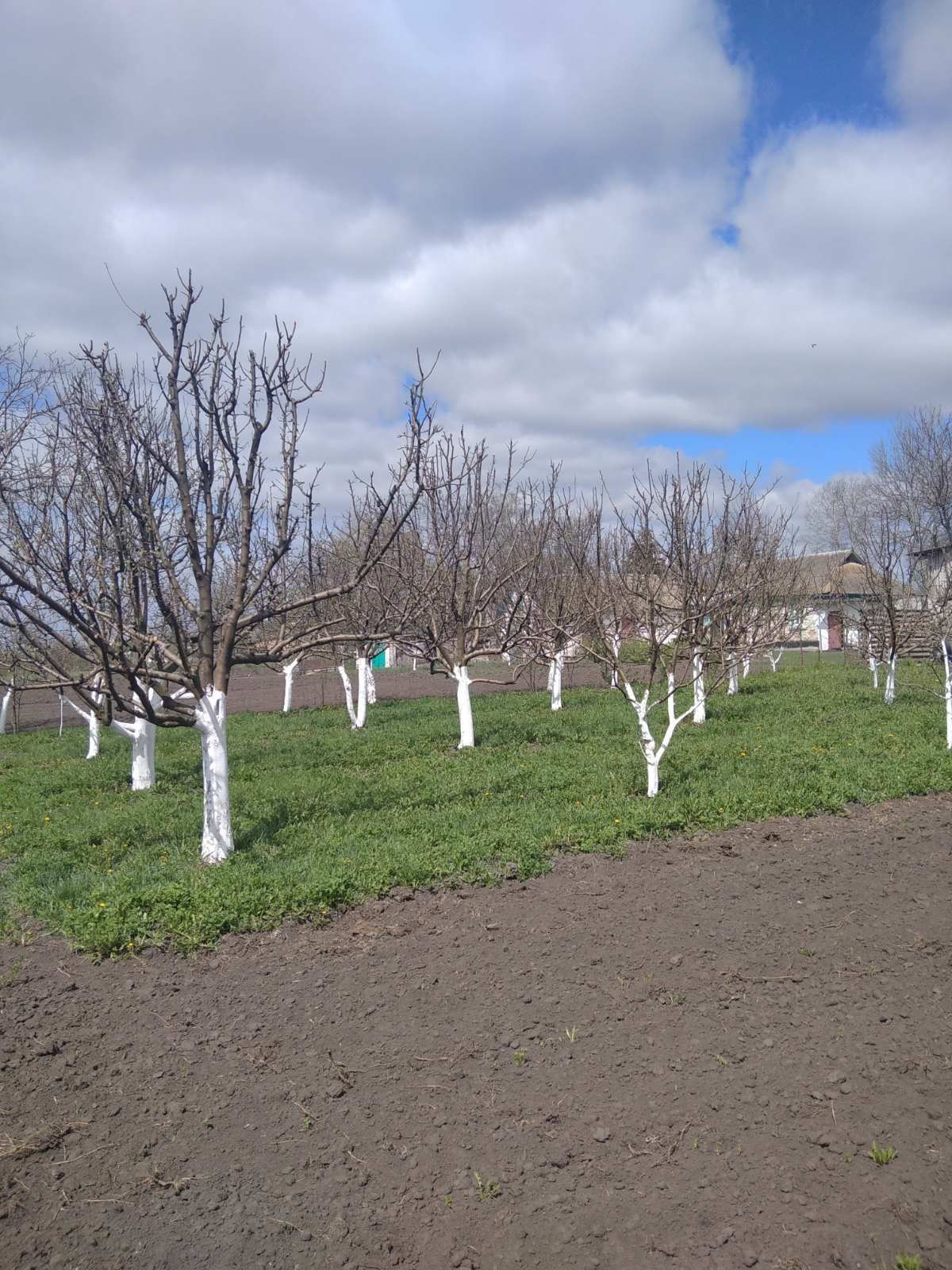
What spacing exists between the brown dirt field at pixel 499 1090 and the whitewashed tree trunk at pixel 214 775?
4.54ft

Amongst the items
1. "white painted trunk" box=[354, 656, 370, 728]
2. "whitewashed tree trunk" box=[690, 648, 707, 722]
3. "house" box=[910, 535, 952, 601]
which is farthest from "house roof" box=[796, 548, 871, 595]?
"white painted trunk" box=[354, 656, 370, 728]

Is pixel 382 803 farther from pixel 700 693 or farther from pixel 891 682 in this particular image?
pixel 891 682

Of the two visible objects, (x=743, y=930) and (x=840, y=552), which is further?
(x=840, y=552)

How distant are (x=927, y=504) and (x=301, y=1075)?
2046cm

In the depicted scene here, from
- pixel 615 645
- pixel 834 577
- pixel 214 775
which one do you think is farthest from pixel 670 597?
pixel 834 577

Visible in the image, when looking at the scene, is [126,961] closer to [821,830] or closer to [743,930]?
[743,930]

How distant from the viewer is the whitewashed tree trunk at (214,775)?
235 inches

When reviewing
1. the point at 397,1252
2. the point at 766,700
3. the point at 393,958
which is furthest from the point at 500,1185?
the point at 766,700

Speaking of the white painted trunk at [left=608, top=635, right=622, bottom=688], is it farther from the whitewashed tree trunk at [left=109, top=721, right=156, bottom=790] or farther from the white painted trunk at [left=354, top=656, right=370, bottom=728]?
the white painted trunk at [left=354, top=656, right=370, bottom=728]

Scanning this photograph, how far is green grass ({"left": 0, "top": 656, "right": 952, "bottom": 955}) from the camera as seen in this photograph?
536 cm

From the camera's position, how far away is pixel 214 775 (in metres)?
5.99

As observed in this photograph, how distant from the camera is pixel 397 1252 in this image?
2717 millimetres

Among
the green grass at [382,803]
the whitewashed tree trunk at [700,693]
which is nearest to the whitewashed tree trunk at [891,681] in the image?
the green grass at [382,803]

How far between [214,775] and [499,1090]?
327 cm
